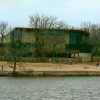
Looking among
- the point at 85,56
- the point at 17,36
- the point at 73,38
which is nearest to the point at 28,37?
the point at 17,36

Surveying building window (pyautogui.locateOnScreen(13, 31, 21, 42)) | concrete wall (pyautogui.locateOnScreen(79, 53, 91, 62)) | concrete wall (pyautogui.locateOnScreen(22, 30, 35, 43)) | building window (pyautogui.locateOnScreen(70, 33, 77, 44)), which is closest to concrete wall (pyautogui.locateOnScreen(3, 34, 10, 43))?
building window (pyautogui.locateOnScreen(13, 31, 21, 42))

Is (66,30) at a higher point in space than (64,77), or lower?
higher

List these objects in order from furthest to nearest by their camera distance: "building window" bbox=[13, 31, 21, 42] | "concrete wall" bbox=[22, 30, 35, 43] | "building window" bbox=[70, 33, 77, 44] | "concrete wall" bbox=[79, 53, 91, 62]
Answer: "building window" bbox=[70, 33, 77, 44], "concrete wall" bbox=[22, 30, 35, 43], "concrete wall" bbox=[79, 53, 91, 62], "building window" bbox=[13, 31, 21, 42]

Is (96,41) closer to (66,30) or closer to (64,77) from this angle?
(66,30)

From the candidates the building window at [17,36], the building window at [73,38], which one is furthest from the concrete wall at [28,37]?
the building window at [73,38]

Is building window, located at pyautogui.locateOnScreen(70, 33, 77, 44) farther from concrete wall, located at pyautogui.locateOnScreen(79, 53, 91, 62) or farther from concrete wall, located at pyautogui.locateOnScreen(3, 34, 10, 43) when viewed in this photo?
concrete wall, located at pyautogui.locateOnScreen(3, 34, 10, 43)

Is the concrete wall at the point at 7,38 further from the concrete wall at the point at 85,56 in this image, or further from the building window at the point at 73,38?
the concrete wall at the point at 85,56

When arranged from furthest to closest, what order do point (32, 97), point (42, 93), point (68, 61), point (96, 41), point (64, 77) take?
point (96, 41) → point (68, 61) → point (64, 77) → point (42, 93) → point (32, 97)

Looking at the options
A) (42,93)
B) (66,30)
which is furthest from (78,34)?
(42,93)

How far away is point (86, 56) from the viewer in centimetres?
12938

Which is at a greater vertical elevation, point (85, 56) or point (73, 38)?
point (73, 38)

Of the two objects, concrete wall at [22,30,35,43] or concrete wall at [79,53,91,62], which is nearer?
concrete wall at [79,53,91,62]

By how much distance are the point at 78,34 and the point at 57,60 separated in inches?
576

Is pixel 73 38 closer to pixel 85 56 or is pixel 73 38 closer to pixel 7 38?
A: pixel 85 56
